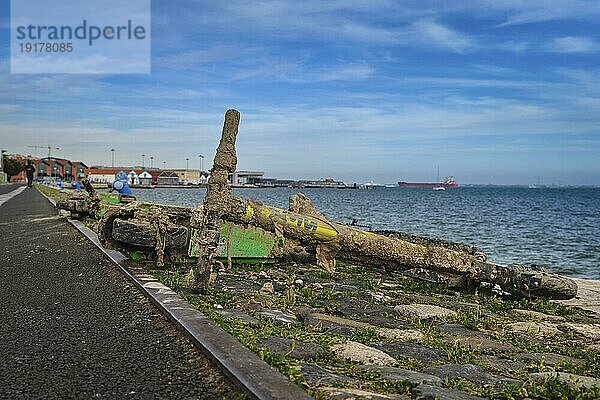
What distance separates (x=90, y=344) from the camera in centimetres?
538

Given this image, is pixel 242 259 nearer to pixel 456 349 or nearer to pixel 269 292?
pixel 269 292

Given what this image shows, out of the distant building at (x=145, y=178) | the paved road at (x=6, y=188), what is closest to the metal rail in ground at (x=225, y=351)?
the paved road at (x=6, y=188)

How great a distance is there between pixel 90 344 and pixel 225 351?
Result: 4.27ft

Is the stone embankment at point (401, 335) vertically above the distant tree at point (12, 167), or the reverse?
the distant tree at point (12, 167)

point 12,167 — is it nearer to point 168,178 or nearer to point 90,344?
point 168,178

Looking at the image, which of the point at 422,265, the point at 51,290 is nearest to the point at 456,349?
the point at 422,265

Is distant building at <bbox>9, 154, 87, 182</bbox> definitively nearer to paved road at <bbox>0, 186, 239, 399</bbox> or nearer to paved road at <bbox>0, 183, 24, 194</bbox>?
paved road at <bbox>0, 183, 24, 194</bbox>

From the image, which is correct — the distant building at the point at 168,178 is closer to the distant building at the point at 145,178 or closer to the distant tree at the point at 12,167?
the distant building at the point at 145,178

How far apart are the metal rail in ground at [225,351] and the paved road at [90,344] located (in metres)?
0.09

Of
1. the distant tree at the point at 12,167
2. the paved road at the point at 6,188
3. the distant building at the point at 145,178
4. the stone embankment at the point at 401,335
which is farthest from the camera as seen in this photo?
the distant building at the point at 145,178

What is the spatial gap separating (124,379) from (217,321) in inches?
68.3

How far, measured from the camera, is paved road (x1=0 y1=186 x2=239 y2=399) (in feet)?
14.0

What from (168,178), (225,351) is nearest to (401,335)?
(225,351)

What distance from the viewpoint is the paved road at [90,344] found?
168 inches
